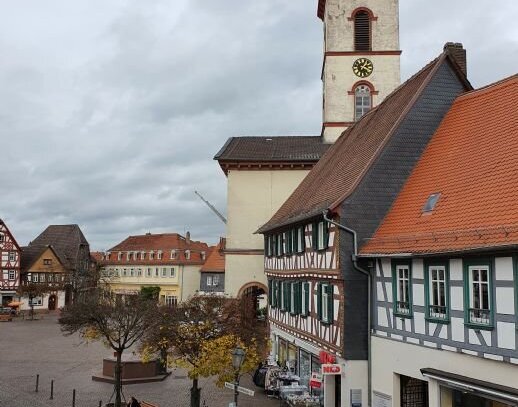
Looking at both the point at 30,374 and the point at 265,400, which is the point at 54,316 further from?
the point at 265,400

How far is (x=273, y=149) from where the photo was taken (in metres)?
44.8

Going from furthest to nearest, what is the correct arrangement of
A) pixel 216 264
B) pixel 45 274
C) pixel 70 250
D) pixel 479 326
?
pixel 70 250 → pixel 45 274 → pixel 216 264 → pixel 479 326

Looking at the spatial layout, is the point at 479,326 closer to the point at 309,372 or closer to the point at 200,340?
the point at 200,340

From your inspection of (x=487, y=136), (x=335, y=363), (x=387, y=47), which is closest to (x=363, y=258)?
(x=335, y=363)

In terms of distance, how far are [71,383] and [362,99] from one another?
26.7 meters

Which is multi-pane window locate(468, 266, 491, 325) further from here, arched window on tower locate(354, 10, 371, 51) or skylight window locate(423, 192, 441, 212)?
arched window on tower locate(354, 10, 371, 51)

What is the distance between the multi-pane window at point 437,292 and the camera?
49.2 feet

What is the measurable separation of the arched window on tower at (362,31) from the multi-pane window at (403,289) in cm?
2916

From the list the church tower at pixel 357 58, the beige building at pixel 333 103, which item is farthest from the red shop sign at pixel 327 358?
the church tower at pixel 357 58

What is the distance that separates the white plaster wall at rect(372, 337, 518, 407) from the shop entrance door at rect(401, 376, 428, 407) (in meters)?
0.28

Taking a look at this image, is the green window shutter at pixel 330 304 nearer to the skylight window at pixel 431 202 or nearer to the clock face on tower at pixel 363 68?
the skylight window at pixel 431 202

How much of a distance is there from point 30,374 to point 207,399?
10.4 metres

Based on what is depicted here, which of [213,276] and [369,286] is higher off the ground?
[213,276]

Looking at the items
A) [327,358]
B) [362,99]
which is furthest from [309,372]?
[362,99]
